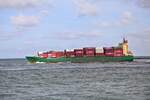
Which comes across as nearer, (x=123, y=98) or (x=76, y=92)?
(x=123, y=98)

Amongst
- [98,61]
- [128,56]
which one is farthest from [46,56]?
[128,56]

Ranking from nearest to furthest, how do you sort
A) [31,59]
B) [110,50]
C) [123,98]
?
[123,98] < [110,50] < [31,59]

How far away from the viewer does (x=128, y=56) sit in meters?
154

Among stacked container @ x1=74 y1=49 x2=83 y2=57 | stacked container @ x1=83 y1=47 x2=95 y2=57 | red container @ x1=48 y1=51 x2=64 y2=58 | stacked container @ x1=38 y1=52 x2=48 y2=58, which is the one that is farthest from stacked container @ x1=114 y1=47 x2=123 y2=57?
stacked container @ x1=38 y1=52 x2=48 y2=58

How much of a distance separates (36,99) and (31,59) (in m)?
122

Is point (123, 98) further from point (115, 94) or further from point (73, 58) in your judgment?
point (73, 58)

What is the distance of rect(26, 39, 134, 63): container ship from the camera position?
496 feet

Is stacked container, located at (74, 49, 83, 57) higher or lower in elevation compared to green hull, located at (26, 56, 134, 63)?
higher

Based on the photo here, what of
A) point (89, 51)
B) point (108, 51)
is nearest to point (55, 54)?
point (89, 51)

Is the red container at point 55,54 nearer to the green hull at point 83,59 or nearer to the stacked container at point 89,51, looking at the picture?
the green hull at point 83,59

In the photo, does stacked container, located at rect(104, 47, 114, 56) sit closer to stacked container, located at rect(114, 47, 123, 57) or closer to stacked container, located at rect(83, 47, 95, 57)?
stacked container, located at rect(114, 47, 123, 57)

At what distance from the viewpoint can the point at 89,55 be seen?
151 meters

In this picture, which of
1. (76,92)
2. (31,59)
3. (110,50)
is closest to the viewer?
(76,92)

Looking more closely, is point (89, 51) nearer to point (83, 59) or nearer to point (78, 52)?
point (78, 52)
